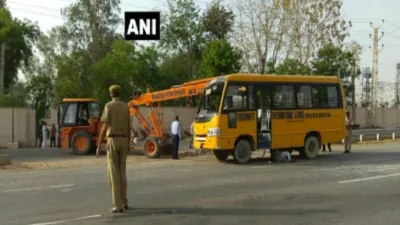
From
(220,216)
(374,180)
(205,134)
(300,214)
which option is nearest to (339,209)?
(300,214)

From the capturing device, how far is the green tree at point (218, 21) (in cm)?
5017

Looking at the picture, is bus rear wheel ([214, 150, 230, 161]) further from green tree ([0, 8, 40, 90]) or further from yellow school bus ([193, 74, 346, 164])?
green tree ([0, 8, 40, 90])

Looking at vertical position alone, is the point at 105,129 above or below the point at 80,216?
above

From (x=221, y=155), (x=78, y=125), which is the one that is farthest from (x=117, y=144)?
(x=78, y=125)

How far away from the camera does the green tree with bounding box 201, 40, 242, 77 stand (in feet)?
142

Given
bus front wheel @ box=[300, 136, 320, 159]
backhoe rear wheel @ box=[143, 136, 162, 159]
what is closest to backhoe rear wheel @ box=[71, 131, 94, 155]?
backhoe rear wheel @ box=[143, 136, 162, 159]

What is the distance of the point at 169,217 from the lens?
8422 mm

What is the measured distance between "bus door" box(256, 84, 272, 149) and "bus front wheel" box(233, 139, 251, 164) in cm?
52

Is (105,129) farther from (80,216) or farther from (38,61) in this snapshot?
(38,61)

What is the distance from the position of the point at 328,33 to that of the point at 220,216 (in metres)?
40.1

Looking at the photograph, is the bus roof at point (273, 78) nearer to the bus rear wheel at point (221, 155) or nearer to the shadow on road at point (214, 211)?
the bus rear wheel at point (221, 155)

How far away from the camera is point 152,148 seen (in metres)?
21.6

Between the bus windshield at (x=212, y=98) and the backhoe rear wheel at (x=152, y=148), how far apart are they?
11.7 feet

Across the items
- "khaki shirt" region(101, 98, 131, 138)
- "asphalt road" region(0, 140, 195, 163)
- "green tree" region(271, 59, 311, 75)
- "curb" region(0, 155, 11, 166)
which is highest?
"green tree" region(271, 59, 311, 75)
